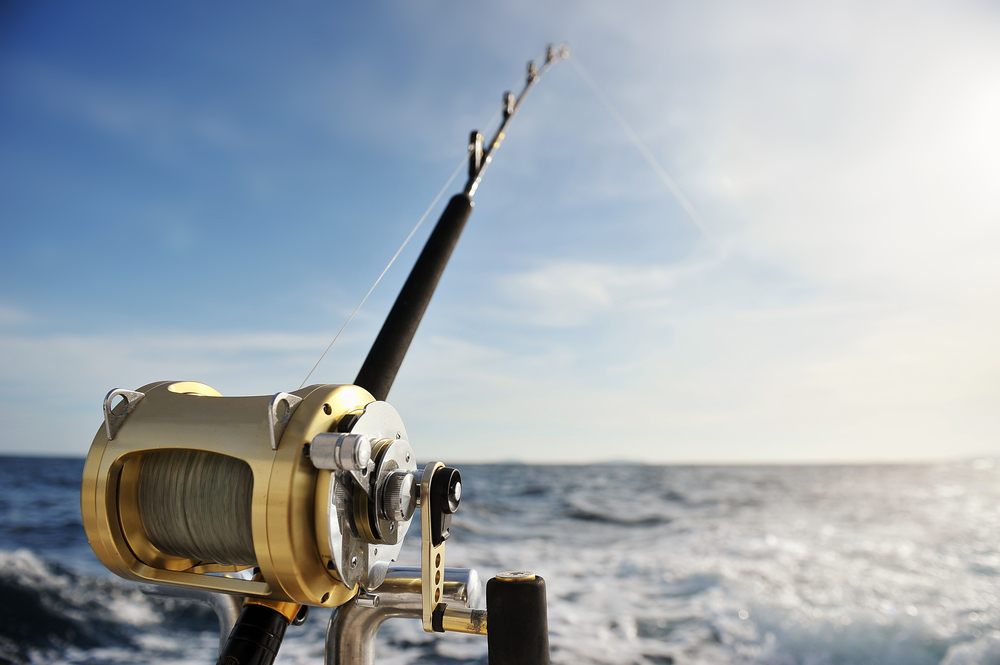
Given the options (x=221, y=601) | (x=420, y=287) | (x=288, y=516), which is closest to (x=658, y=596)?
(x=420, y=287)

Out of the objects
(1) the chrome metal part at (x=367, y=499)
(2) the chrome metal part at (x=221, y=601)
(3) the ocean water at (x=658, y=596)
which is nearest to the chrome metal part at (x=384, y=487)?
(1) the chrome metal part at (x=367, y=499)

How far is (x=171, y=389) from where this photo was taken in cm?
83

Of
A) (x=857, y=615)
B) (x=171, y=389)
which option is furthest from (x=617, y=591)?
(x=171, y=389)

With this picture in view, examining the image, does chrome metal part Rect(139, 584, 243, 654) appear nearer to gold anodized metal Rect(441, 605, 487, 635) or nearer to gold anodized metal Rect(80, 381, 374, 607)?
gold anodized metal Rect(80, 381, 374, 607)

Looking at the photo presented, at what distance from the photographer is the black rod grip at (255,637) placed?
0.74m

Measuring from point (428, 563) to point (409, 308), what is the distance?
0.61 meters

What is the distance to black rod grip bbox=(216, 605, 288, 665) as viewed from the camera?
0.74 meters

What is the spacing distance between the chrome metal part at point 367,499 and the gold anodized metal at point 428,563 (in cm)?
4

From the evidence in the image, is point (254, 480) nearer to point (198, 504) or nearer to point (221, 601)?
point (198, 504)

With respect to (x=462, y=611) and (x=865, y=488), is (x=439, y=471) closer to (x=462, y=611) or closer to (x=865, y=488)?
(x=462, y=611)

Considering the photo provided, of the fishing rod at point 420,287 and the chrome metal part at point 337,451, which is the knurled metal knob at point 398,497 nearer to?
the chrome metal part at point 337,451

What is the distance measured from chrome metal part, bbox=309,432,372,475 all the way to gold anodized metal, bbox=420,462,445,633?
4.6 inches

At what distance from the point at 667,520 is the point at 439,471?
10721 millimetres

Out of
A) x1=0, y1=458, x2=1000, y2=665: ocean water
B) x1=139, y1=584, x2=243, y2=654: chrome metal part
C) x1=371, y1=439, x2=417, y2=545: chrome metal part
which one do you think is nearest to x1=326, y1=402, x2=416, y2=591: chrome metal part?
x1=371, y1=439, x2=417, y2=545: chrome metal part
